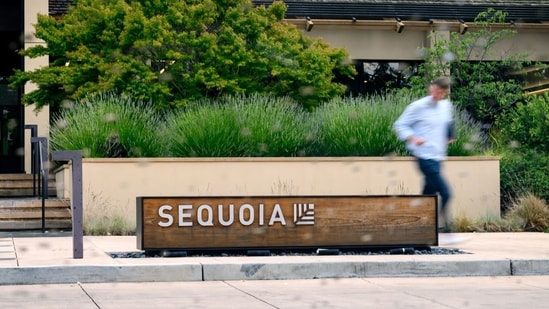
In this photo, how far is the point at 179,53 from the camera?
19.3m

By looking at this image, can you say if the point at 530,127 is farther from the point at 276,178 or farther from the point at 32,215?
the point at 32,215

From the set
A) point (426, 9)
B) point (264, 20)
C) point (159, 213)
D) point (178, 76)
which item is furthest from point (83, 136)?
point (426, 9)

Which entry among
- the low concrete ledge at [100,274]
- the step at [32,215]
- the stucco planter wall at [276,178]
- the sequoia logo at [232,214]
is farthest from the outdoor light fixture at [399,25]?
the low concrete ledge at [100,274]

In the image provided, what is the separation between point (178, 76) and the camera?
1983 centimetres

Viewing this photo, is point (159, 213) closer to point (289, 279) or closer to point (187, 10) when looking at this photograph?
point (289, 279)

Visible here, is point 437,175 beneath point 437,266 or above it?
above


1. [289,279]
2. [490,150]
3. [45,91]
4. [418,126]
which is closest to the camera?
[289,279]

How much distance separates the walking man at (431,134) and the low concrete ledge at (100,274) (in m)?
3.11

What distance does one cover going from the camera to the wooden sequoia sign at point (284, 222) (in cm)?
1125

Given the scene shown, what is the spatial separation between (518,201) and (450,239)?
5149mm

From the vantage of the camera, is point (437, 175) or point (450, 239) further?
point (450, 239)

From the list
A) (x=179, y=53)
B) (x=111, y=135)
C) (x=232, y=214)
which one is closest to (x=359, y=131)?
(x=179, y=53)

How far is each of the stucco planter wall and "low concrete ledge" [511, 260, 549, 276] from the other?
6022 mm

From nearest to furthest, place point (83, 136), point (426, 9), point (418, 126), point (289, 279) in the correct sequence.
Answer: point (289, 279), point (418, 126), point (83, 136), point (426, 9)
